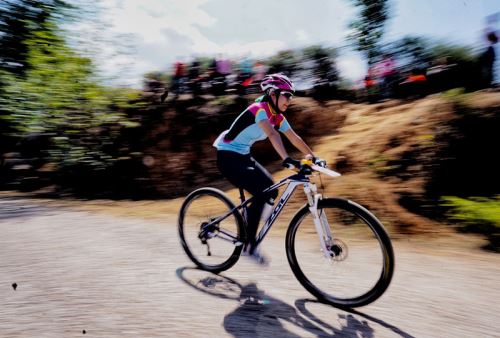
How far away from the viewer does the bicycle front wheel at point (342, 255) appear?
9.93ft

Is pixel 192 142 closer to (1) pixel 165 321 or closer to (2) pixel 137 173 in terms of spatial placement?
(2) pixel 137 173

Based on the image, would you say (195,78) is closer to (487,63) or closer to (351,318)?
(487,63)

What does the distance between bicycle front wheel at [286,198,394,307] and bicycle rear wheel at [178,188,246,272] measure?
715 mm

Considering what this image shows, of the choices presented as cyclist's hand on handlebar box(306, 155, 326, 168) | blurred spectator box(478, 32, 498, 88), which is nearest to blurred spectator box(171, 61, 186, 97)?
blurred spectator box(478, 32, 498, 88)

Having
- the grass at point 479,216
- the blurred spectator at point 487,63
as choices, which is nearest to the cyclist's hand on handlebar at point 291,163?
the grass at point 479,216

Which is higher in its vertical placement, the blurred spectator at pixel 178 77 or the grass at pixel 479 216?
the blurred spectator at pixel 178 77

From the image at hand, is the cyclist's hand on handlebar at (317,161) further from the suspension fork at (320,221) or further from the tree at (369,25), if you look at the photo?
the tree at (369,25)

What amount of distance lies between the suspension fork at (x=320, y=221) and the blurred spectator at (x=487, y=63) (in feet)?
30.8

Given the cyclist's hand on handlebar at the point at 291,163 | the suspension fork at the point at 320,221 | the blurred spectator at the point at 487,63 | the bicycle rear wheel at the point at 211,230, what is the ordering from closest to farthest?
the suspension fork at the point at 320,221
the cyclist's hand on handlebar at the point at 291,163
the bicycle rear wheel at the point at 211,230
the blurred spectator at the point at 487,63

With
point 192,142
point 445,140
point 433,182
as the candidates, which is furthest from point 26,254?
point 192,142

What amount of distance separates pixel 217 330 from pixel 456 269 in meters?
3.11

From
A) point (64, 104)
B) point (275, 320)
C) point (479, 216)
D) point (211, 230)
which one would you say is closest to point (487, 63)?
point (479, 216)

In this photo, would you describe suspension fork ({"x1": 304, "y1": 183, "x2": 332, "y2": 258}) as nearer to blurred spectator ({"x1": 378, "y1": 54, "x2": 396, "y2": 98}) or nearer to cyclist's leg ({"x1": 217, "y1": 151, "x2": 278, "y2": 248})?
cyclist's leg ({"x1": 217, "y1": 151, "x2": 278, "y2": 248})

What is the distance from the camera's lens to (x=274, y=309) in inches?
125
